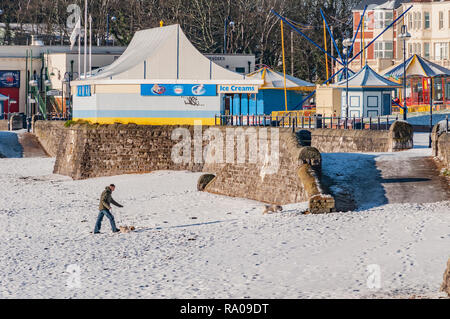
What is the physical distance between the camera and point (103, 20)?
291 feet

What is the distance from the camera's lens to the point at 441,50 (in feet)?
233

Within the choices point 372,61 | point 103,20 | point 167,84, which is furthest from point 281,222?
point 103,20

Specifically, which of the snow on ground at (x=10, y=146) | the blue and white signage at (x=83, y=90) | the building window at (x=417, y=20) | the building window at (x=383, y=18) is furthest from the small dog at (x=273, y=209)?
the building window at (x=383, y=18)

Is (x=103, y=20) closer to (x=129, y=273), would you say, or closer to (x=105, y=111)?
(x=105, y=111)

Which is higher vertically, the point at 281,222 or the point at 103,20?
the point at 103,20

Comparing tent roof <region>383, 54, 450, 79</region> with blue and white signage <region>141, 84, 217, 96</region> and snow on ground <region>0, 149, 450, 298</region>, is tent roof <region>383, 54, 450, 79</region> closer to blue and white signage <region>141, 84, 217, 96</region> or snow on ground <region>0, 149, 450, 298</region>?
blue and white signage <region>141, 84, 217, 96</region>

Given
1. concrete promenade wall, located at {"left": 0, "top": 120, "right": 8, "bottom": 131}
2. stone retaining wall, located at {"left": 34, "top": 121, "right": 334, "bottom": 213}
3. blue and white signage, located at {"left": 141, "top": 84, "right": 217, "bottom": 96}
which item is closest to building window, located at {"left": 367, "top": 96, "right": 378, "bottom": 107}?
blue and white signage, located at {"left": 141, "top": 84, "right": 217, "bottom": 96}

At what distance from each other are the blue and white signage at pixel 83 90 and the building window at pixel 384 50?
39920mm

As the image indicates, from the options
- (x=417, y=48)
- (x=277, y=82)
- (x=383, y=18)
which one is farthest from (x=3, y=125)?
(x=383, y=18)

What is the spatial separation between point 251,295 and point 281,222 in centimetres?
687

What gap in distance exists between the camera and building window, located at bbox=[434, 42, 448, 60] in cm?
7069

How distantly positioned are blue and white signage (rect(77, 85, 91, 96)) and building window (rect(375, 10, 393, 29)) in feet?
133

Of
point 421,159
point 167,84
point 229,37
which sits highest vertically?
point 229,37
